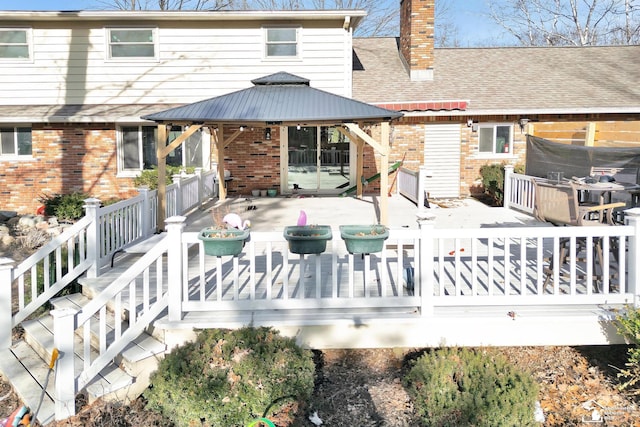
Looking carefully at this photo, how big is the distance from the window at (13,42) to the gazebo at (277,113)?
7.94 meters

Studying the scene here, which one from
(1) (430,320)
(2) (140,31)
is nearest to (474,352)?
(1) (430,320)

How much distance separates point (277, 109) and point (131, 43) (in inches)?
307

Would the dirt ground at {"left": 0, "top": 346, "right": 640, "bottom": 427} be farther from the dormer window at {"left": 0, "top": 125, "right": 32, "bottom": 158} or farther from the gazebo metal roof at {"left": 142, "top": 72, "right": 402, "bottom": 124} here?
the dormer window at {"left": 0, "top": 125, "right": 32, "bottom": 158}

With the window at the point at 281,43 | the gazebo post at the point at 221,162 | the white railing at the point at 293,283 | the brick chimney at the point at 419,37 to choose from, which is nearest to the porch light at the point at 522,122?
the brick chimney at the point at 419,37

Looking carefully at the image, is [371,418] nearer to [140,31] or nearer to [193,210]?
[193,210]

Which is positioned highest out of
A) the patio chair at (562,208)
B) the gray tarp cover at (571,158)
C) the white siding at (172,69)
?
A: the white siding at (172,69)

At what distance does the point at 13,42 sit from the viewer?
1448 cm

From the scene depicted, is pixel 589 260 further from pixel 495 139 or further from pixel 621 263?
pixel 495 139

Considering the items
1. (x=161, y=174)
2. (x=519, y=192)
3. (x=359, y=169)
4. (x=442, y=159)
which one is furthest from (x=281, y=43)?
(x=519, y=192)

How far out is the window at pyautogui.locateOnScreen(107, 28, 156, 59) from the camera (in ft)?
47.7

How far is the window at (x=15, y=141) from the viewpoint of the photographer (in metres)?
14.7

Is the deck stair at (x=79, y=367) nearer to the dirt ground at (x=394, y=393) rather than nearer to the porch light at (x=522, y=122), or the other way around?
the dirt ground at (x=394, y=393)

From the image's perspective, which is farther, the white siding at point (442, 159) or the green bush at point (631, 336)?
the white siding at point (442, 159)

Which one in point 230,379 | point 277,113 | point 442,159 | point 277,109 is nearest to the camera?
point 230,379
